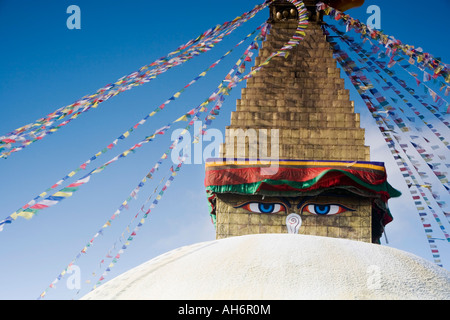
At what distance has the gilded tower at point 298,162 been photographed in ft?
40.1

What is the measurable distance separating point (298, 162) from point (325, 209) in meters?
1.13

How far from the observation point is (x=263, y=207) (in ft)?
40.9

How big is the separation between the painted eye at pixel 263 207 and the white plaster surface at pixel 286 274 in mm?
7813

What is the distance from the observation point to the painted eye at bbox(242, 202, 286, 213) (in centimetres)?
1241

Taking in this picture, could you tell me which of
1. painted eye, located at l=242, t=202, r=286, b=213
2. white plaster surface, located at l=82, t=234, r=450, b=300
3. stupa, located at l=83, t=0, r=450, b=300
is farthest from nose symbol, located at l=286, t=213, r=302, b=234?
white plaster surface, located at l=82, t=234, r=450, b=300

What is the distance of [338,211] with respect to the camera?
1242 cm

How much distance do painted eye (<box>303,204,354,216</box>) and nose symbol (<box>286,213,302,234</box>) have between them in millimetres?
311

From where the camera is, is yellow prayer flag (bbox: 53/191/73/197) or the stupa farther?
the stupa

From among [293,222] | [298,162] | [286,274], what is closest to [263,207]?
[293,222]

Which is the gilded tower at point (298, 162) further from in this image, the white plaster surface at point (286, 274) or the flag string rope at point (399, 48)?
the white plaster surface at point (286, 274)

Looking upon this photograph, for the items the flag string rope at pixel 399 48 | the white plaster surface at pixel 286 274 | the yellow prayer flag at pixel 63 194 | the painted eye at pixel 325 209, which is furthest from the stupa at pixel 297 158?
the white plaster surface at pixel 286 274

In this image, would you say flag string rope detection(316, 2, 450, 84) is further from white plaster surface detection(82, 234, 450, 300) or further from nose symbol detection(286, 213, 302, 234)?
→ white plaster surface detection(82, 234, 450, 300)

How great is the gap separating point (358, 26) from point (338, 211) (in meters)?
3.81

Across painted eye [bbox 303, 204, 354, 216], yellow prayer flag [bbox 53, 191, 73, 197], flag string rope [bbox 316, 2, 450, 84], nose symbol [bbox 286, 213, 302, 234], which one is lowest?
nose symbol [bbox 286, 213, 302, 234]
